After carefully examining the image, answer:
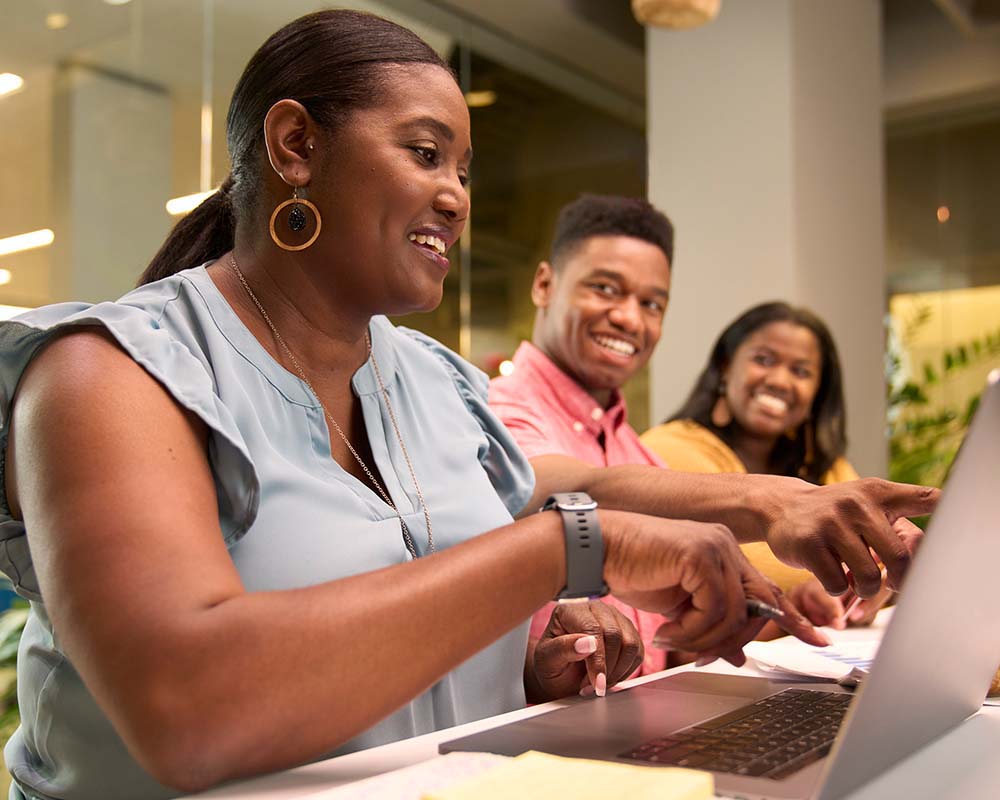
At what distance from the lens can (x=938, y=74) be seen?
16.2 ft

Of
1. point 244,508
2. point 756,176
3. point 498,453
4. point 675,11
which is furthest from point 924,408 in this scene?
point 244,508

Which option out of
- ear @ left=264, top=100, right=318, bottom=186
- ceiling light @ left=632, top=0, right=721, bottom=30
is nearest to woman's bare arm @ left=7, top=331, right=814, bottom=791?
ear @ left=264, top=100, right=318, bottom=186

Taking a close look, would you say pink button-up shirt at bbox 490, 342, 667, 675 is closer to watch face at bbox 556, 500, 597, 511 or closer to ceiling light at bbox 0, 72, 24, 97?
watch face at bbox 556, 500, 597, 511

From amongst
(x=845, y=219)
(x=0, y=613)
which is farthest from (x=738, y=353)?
(x=0, y=613)

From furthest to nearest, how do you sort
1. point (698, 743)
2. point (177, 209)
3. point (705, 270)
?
point (705, 270) → point (177, 209) → point (698, 743)

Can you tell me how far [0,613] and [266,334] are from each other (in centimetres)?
169

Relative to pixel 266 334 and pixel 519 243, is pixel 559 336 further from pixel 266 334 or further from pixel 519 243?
pixel 519 243

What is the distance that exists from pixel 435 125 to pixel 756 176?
8.99 feet

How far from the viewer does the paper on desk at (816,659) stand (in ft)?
3.59

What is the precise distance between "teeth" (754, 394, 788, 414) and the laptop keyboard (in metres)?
1.80

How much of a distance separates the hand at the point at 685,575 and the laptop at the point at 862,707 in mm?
73

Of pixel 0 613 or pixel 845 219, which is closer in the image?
pixel 0 613

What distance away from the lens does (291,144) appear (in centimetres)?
110

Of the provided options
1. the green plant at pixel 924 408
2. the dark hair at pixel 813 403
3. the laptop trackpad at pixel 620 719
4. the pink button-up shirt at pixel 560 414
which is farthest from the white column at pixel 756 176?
the laptop trackpad at pixel 620 719
